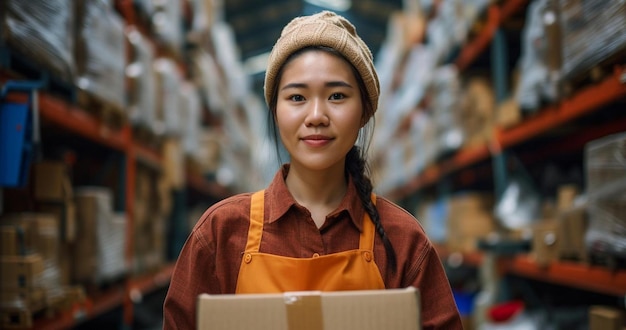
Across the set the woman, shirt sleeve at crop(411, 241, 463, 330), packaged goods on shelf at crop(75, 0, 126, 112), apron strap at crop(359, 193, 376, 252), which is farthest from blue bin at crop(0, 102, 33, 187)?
shirt sleeve at crop(411, 241, 463, 330)

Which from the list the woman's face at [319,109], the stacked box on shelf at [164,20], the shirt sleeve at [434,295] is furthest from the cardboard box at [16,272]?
the stacked box on shelf at [164,20]

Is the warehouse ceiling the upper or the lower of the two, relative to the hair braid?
upper

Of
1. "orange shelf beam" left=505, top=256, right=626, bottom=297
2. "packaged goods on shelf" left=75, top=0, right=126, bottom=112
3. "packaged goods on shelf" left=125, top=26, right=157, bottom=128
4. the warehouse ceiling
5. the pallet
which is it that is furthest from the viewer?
the warehouse ceiling

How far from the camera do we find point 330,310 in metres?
1.22

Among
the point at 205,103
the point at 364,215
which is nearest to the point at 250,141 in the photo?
the point at 205,103

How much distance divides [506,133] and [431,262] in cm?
317

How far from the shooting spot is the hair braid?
153 cm

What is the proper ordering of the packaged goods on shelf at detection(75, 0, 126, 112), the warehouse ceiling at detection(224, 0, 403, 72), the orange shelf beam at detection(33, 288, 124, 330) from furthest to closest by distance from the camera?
the warehouse ceiling at detection(224, 0, 403, 72), the packaged goods on shelf at detection(75, 0, 126, 112), the orange shelf beam at detection(33, 288, 124, 330)

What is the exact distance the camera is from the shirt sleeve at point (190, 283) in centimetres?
144

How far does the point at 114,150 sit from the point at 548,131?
312 centimetres

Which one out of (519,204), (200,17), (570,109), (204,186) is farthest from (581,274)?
(204,186)

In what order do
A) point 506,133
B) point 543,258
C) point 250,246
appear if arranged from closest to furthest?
point 250,246 → point 543,258 → point 506,133

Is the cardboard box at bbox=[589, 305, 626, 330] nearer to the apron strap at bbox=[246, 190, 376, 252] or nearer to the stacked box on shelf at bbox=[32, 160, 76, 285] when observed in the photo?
the apron strap at bbox=[246, 190, 376, 252]

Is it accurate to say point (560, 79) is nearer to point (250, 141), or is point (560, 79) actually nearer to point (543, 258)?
point (543, 258)
